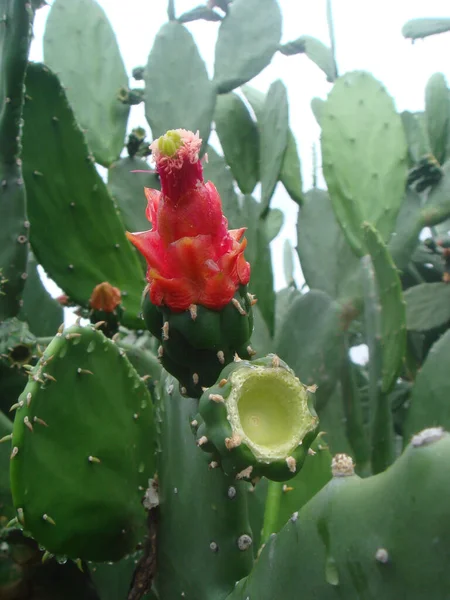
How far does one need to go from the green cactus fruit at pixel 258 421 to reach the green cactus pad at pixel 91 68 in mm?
1137

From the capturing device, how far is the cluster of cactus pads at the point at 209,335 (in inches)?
22.7

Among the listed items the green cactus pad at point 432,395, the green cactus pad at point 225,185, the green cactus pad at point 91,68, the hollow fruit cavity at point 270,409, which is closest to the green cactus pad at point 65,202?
the green cactus pad at point 225,185

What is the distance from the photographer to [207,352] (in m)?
0.65

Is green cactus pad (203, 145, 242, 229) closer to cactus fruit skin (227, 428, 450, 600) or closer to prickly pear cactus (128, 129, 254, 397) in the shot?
prickly pear cactus (128, 129, 254, 397)

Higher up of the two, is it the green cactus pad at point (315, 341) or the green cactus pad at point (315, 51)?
the green cactus pad at point (315, 51)

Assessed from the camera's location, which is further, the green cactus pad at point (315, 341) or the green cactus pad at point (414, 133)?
the green cactus pad at point (414, 133)

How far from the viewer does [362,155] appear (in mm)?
1596

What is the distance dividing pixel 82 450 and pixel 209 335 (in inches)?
12.0

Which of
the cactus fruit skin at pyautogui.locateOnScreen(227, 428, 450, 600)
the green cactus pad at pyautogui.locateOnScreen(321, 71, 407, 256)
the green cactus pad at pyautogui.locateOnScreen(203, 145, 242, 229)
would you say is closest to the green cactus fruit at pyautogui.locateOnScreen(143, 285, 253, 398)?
the cactus fruit skin at pyautogui.locateOnScreen(227, 428, 450, 600)

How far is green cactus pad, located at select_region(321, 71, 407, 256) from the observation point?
150 cm

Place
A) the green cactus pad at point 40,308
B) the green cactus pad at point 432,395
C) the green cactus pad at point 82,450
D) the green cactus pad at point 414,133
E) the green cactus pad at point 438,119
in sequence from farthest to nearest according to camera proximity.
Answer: the green cactus pad at point 414,133 → the green cactus pad at point 438,119 → the green cactus pad at point 40,308 → the green cactus pad at point 432,395 → the green cactus pad at point 82,450

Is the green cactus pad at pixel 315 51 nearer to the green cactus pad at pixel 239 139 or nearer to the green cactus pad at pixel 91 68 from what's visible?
the green cactus pad at pixel 239 139

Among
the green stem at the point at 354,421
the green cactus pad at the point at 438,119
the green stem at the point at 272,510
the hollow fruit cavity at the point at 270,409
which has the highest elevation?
the hollow fruit cavity at the point at 270,409

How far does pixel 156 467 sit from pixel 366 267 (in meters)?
0.66
